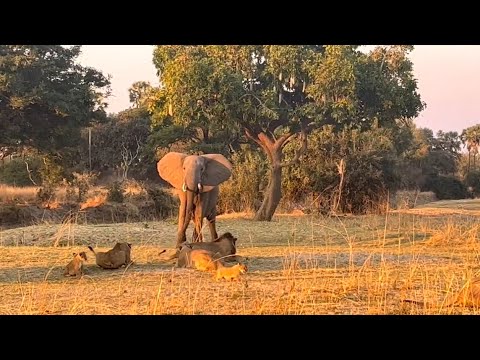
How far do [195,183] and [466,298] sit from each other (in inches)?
229

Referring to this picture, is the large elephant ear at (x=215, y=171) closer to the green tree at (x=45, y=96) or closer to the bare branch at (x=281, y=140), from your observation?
the bare branch at (x=281, y=140)

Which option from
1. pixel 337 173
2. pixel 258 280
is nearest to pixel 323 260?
pixel 258 280

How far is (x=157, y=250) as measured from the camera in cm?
1060

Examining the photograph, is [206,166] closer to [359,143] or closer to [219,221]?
[219,221]

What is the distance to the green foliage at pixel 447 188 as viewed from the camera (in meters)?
35.5

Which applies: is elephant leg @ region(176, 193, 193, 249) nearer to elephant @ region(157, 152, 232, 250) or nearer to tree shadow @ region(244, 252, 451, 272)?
elephant @ region(157, 152, 232, 250)

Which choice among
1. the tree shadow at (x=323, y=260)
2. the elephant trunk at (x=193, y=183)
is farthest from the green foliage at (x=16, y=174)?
the tree shadow at (x=323, y=260)

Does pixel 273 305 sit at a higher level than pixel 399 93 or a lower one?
lower

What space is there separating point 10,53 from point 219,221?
10437 mm

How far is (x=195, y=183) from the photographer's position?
10922 millimetres

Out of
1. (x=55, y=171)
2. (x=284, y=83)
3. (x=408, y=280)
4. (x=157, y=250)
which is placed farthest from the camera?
(x=55, y=171)

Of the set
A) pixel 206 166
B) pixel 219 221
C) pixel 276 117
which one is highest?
pixel 276 117

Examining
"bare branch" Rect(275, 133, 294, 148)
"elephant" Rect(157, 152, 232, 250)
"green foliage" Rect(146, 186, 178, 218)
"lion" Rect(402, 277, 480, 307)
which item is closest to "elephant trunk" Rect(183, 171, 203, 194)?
"elephant" Rect(157, 152, 232, 250)

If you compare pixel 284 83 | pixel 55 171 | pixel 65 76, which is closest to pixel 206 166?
pixel 284 83
